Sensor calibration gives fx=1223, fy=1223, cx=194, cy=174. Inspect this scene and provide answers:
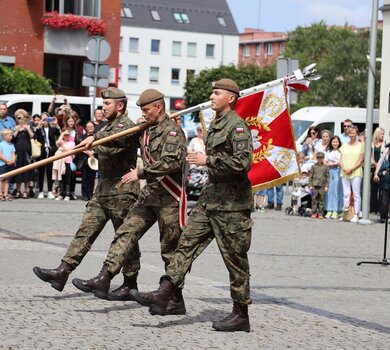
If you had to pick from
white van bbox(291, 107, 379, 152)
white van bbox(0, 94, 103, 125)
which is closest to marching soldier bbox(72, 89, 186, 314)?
white van bbox(0, 94, 103, 125)

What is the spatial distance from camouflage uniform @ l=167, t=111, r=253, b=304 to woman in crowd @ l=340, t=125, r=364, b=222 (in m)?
13.7

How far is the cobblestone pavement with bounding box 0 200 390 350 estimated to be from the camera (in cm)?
888

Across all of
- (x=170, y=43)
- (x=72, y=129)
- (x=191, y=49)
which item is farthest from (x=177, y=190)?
(x=191, y=49)

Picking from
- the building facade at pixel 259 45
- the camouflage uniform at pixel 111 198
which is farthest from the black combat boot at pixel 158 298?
the building facade at pixel 259 45

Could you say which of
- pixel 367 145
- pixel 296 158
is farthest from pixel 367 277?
pixel 367 145

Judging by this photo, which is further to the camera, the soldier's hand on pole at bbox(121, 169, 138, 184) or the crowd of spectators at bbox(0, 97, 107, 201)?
the crowd of spectators at bbox(0, 97, 107, 201)

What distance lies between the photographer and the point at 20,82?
4572 centimetres

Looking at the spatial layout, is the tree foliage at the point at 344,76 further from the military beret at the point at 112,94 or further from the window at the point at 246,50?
the military beret at the point at 112,94

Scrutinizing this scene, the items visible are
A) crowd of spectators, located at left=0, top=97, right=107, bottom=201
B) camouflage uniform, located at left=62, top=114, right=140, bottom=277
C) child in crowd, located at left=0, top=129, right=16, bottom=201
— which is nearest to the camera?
camouflage uniform, located at left=62, top=114, right=140, bottom=277

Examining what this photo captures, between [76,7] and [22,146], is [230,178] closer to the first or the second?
[22,146]

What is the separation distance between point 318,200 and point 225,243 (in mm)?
14476

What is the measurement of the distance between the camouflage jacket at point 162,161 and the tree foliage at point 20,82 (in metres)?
35.5

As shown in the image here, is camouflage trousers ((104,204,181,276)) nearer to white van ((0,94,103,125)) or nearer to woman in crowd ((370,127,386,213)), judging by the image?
woman in crowd ((370,127,386,213))

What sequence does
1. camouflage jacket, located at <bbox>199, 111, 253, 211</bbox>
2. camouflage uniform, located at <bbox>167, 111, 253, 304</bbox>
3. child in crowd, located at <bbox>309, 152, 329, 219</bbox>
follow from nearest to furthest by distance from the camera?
camouflage jacket, located at <bbox>199, 111, 253, 211</bbox>
camouflage uniform, located at <bbox>167, 111, 253, 304</bbox>
child in crowd, located at <bbox>309, 152, 329, 219</bbox>
